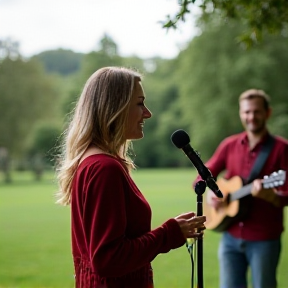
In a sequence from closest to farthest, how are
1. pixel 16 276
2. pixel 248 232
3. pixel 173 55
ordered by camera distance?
pixel 248 232 < pixel 16 276 < pixel 173 55

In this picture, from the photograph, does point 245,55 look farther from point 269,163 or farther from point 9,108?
point 269,163

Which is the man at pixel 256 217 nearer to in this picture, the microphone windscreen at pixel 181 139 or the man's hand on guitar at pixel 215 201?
the man's hand on guitar at pixel 215 201

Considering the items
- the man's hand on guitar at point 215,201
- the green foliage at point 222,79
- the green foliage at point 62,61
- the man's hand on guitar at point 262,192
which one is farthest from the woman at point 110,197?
the green foliage at point 222,79

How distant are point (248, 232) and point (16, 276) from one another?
14.8 ft

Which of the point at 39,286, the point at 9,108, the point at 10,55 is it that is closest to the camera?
the point at 39,286

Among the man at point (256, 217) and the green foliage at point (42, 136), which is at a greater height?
the green foliage at point (42, 136)

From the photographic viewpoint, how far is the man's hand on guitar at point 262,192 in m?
2.94

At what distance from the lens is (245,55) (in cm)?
1783

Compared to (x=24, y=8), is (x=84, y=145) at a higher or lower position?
lower

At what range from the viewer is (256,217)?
3.10m

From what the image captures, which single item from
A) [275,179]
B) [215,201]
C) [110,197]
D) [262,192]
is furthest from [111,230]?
[215,201]

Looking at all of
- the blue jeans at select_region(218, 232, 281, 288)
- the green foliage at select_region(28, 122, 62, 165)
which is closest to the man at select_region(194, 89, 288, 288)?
the blue jeans at select_region(218, 232, 281, 288)

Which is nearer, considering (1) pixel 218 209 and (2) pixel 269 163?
(2) pixel 269 163

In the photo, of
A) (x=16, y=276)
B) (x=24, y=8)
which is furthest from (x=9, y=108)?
(x=16, y=276)
